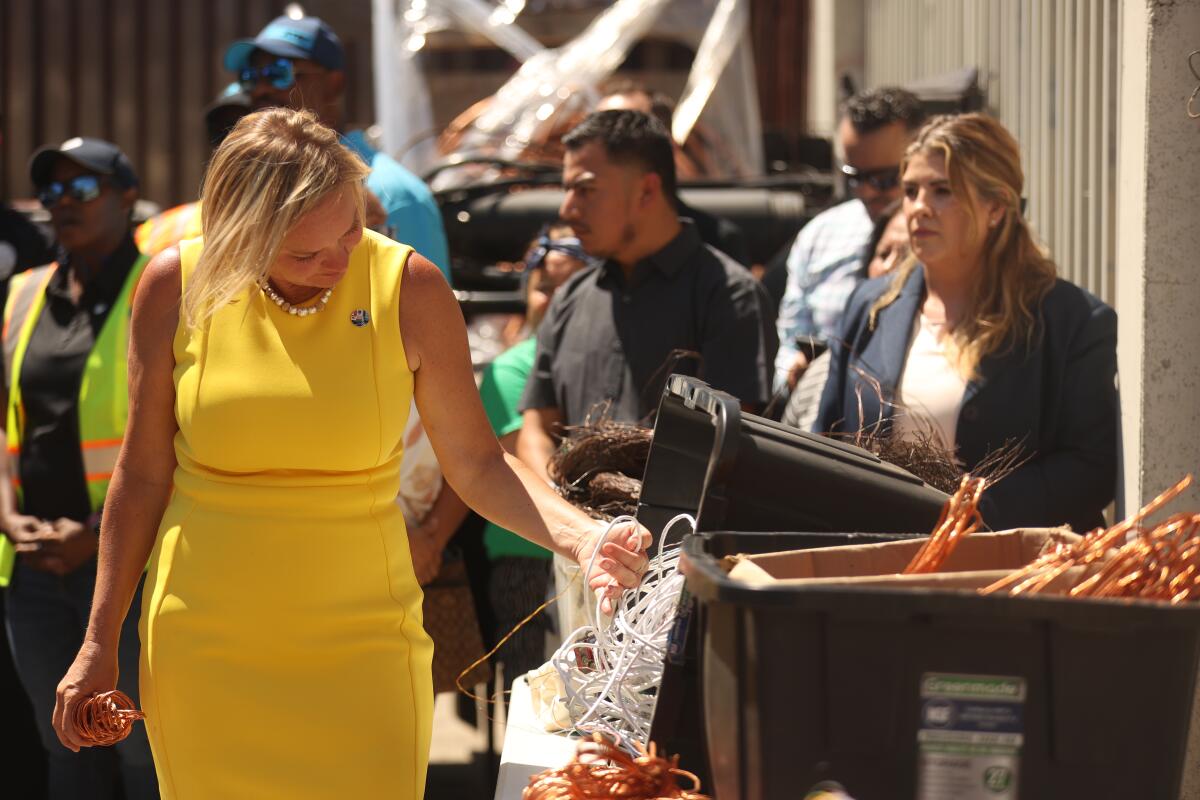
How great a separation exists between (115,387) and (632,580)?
6.66 feet

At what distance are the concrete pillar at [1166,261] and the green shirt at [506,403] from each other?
163cm

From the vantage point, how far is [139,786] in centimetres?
362

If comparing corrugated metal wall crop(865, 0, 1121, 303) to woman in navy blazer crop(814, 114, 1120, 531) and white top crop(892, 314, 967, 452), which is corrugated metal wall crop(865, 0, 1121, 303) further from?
white top crop(892, 314, 967, 452)

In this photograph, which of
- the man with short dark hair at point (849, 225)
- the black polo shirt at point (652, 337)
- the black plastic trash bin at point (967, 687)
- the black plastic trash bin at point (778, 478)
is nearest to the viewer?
the black plastic trash bin at point (967, 687)

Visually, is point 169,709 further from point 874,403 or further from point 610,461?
point 874,403

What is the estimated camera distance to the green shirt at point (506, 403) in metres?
4.14

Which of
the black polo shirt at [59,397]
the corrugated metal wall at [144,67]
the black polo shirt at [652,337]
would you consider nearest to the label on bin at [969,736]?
the black polo shirt at [652,337]

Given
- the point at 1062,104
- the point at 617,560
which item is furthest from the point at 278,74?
the point at 617,560

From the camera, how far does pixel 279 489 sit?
7.70ft

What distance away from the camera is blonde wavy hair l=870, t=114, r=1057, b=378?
10.8 ft

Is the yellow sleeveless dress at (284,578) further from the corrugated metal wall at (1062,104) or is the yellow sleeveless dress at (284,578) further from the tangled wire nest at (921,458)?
the corrugated metal wall at (1062,104)

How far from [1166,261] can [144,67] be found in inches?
393

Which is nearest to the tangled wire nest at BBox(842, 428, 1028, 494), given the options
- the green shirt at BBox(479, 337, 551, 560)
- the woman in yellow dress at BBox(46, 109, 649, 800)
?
the woman in yellow dress at BBox(46, 109, 649, 800)

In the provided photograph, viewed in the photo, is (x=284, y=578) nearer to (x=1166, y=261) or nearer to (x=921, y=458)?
(x=921, y=458)
